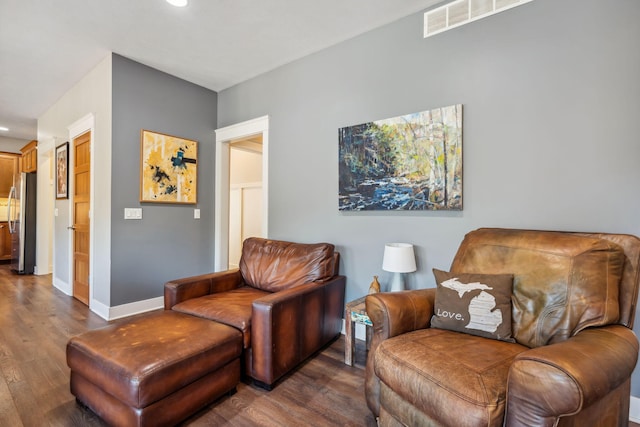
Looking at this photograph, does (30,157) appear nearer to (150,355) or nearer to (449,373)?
(150,355)

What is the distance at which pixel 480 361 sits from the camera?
1.23m

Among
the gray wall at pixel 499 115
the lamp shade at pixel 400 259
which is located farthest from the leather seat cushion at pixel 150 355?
the gray wall at pixel 499 115

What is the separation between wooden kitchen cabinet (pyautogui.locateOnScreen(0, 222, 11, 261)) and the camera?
20.0 feet

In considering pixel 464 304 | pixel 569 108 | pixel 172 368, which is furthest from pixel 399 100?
pixel 172 368

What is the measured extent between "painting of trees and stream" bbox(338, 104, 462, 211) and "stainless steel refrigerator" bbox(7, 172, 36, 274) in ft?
18.3

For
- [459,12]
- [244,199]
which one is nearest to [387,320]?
[459,12]

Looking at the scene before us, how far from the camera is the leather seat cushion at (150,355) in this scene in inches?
55.6

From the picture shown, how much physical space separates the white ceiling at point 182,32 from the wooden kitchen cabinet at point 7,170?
3.71m

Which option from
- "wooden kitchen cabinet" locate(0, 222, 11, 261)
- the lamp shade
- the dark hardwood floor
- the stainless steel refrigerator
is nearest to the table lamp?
the lamp shade

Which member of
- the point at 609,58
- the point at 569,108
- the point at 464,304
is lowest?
the point at 464,304

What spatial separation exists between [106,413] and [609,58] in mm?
3218

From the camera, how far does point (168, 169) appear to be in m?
3.44

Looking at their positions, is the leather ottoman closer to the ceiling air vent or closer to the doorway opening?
the ceiling air vent

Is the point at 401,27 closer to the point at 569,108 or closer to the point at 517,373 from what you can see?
the point at 569,108
